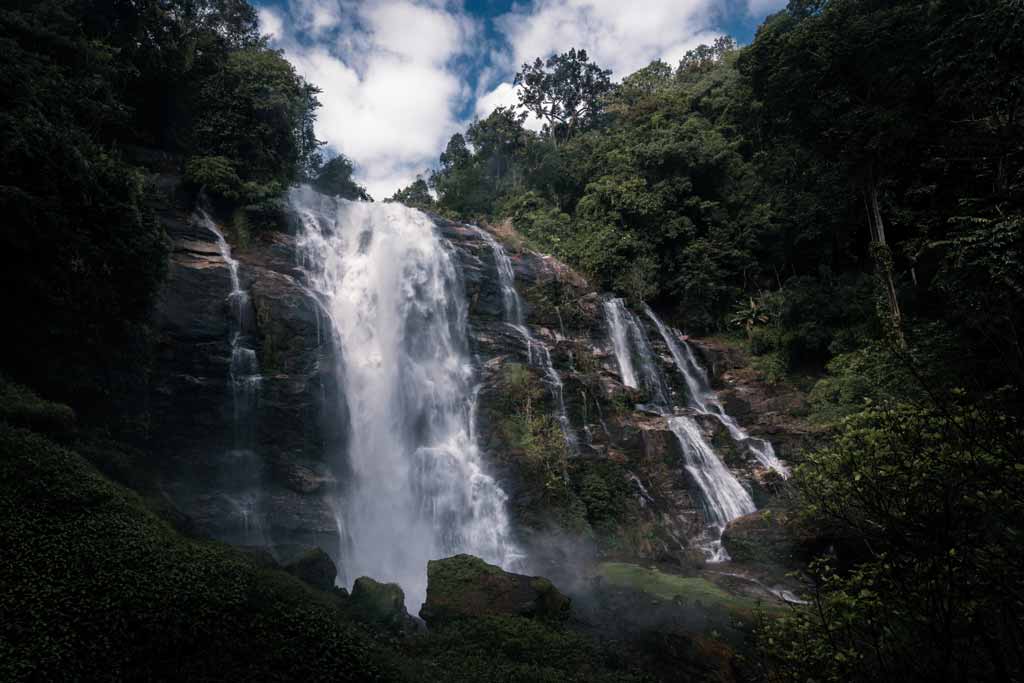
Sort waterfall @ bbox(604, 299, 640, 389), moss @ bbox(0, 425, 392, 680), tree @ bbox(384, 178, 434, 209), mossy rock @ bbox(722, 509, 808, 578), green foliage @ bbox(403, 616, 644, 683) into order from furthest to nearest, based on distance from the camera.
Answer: tree @ bbox(384, 178, 434, 209) < waterfall @ bbox(604, 299, 640, 389) < mossy rock @ bbox(722, 509, 808, 578) < green foliage @ bbox(403, 616, 644, 683) < moss @ bbox(0, 425, 392, 680)

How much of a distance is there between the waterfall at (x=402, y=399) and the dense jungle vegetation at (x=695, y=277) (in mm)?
A: 3864

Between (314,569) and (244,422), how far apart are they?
5831mm

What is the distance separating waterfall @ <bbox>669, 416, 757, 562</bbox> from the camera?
15672 millimetres

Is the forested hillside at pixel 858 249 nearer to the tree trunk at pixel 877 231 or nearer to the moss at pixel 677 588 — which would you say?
the tree trunk at pixel 877 231

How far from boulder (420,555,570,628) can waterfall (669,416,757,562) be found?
6865mm

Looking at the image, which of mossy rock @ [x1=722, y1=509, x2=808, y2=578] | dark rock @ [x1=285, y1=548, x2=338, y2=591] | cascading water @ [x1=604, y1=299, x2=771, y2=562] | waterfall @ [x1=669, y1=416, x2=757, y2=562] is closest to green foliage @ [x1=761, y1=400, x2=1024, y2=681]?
dark rock @ [x1=285, y1=548, x2=338, y2=591]

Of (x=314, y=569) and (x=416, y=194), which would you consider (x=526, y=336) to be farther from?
(x=416, y=194)

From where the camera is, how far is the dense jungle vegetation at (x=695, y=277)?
3.53m

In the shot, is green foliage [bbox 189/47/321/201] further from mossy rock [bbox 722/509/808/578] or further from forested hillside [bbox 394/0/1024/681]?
mossy rock [bbox 722/509/808/578]

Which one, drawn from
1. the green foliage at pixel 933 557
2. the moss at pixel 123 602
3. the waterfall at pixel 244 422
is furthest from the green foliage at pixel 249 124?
the green foliage at pixel 933 557

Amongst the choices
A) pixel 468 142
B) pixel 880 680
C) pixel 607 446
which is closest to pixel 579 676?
pixel 880 680

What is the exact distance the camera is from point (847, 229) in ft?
66.4

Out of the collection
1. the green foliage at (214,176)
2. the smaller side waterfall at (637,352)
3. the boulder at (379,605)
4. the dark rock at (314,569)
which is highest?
the green foliage at (214,176)

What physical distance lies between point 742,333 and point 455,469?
49.1ft
